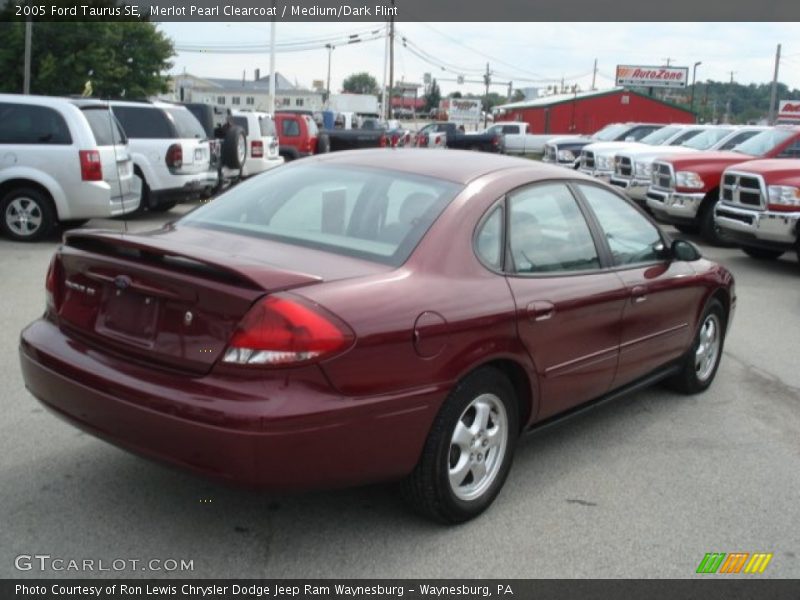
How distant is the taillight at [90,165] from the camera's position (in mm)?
11445

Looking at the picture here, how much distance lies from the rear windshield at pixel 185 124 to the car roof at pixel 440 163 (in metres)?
10.5

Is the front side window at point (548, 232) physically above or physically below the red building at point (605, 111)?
below

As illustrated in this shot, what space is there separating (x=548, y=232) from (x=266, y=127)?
16037 mm

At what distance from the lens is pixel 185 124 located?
15.0 m

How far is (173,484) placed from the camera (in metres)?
4.23

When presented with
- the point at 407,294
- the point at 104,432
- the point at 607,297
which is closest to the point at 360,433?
the point at 407,294

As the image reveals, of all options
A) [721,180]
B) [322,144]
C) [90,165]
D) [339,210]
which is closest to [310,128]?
[322,144]

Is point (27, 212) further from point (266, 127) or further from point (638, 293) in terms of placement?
point (638, 293)

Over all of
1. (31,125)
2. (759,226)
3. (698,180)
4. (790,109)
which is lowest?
(759,226)

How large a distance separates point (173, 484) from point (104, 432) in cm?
75

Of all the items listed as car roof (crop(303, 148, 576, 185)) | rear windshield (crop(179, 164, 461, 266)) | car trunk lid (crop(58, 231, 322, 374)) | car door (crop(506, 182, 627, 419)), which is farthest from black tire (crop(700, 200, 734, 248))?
car trunk lid (crop(58, 231, 322, 374))

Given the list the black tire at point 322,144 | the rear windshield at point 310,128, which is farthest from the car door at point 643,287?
the rear windshield at point 310,128

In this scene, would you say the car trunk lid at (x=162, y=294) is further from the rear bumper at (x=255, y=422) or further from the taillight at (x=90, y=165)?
the taillight at (x=90, y=165)

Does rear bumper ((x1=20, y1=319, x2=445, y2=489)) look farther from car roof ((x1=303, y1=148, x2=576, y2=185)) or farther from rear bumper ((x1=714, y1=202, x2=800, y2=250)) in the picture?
rear bumper ((x1=714, y1=202, x2=800, y2=250))
